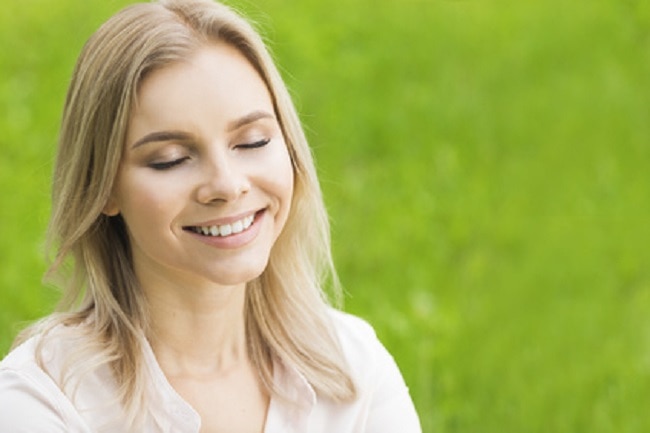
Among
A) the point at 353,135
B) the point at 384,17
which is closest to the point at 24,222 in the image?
the point at 353,135

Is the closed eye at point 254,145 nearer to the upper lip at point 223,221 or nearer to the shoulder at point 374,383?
the upper lip at point 223,221

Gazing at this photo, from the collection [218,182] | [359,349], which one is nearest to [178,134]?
[218,182]

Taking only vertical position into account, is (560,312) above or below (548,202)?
below

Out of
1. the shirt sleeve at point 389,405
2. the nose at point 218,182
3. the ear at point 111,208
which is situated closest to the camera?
the nose at point 218,182

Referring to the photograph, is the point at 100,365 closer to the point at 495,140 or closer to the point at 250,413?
the point at 250,413

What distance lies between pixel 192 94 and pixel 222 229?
285mm

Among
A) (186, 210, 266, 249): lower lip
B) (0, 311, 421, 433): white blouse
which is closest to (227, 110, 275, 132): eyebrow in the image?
(186, 210, 266, 249): lower lip

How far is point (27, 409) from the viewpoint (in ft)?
10.2

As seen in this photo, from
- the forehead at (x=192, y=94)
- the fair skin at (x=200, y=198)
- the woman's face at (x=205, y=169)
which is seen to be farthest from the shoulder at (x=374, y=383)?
the forehead at (x=192, y=94)

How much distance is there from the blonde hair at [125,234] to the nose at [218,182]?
0.19 metres

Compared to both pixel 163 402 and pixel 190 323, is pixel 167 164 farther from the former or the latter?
pixel 163 402

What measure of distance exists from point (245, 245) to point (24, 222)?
3618 millimetres

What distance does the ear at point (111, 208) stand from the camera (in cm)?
323

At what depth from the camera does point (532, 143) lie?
762 centimetres
